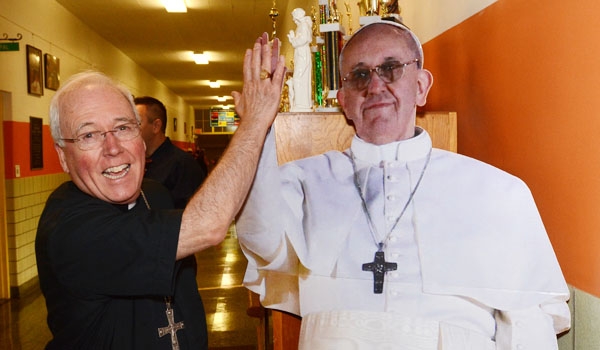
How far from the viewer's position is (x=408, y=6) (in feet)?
9.55

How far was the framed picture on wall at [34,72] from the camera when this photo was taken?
6.75 meters

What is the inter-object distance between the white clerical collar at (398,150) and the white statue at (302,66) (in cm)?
55

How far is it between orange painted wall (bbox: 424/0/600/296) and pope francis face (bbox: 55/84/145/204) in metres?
1.19

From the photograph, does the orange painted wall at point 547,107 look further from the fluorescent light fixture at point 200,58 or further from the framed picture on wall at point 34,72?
the fluorescent light fixture at point 200,58

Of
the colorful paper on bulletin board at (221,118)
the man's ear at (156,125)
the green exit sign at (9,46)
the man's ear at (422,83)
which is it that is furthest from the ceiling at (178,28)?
the colorful paper on bulletin board at (221,118)

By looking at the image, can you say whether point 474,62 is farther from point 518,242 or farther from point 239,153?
point 239,153

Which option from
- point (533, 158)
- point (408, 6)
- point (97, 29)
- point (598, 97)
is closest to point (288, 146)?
point (533, 158)

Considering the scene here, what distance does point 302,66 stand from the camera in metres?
2.26

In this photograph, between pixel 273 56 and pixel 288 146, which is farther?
pixel 288 146

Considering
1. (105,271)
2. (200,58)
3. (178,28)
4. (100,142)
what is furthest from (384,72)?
(200,58)

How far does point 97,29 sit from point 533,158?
394 inches

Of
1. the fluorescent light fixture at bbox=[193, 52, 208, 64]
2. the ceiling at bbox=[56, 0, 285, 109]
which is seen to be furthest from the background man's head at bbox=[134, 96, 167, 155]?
the fluorescent light fixture at bbox=[193, 52, 208, 64]

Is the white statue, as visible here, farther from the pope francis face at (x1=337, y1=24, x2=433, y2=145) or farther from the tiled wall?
the tiled wall

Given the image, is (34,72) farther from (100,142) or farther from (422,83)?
(422,83)
